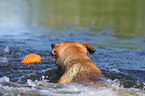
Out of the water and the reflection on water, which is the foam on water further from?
the reflection on water

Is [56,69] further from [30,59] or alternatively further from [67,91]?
[67,91]

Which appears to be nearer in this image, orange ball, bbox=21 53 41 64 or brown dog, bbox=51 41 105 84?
brown dog, bbox=51 41 105 84

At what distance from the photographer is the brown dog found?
485 cm

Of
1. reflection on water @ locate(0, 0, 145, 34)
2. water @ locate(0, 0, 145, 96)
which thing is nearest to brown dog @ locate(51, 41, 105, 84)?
water @ locate(0, 0, 145, 96)

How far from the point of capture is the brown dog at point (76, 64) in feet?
15.9

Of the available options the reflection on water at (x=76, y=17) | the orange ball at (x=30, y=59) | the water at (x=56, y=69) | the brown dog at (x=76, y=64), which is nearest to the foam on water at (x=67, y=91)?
the water at (x=56, y=69)

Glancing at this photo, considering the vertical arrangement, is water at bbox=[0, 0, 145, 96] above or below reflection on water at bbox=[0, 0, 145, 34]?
below

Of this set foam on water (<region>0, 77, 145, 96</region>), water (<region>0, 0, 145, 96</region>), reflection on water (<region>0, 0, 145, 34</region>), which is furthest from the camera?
reflection on water (<region>0, 0, 145, 34</region>)

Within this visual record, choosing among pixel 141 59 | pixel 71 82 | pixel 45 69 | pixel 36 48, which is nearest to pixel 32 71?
pixel 45 69

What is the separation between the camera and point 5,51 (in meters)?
8.82

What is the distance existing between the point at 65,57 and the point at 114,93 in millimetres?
1946

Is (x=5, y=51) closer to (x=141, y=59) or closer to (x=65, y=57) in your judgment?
(x=65, y=57)

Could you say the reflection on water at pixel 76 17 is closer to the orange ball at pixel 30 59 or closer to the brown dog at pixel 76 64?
the orange ball at pixel 30 59

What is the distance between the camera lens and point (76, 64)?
5227mm
